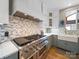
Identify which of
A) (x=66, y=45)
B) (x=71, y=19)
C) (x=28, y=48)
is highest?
(x=71, y=19)

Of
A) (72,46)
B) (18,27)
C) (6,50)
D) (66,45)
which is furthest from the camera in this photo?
(66,45)

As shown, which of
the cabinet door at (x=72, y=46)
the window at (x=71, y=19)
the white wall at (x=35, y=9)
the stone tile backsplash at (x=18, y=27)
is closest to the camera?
the white wall at (x=35, y=9)

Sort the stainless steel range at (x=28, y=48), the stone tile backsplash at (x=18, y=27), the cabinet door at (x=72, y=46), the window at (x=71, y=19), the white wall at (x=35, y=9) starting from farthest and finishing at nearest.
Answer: the window at (x=71, y=19) → the cabinet door at (x=72, y=46) → the stone tile backsplash at (x=18, y=27) → the white wall at (x=35, y=9) → the stainless steel range at (x=28, y=48)

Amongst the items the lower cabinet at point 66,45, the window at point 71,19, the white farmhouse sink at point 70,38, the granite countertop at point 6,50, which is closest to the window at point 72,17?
the window at point 71,19

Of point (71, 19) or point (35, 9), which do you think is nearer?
point (35, 9)

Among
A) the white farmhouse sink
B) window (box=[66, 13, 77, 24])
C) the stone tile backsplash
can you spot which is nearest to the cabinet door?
the white farmhouse sink

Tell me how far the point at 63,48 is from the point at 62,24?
137cm

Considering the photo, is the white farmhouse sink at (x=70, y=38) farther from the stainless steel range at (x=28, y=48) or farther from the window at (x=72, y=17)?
the stainless steel range at (x=28, y=48)

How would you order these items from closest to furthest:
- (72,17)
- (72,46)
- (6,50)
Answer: (6,50), (72,46), (72,17)

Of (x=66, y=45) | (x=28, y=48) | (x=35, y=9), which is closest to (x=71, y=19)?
(x=66, y=45)

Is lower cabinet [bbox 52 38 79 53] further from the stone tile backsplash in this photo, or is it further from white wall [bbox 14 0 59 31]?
the stone tile backsplash

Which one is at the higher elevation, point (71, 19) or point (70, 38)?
point (71, 19)

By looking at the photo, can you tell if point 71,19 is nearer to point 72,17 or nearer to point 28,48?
point 72,17

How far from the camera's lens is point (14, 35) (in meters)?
2.03
